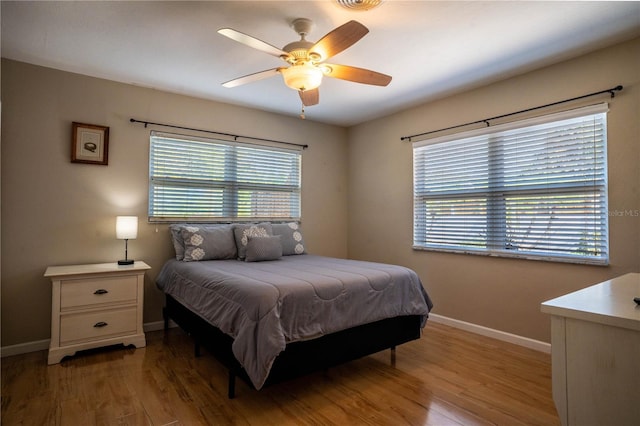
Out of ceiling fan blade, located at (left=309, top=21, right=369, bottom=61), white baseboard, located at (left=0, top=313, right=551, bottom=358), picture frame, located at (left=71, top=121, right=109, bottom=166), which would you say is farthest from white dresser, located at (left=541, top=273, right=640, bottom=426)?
picture frame, located at (left=71, top=121, right=109, bottom=166)

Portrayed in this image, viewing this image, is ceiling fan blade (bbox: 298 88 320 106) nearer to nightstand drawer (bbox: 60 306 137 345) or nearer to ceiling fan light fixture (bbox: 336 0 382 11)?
ceiling fan light fixture (bbox: 336 0 382 11)

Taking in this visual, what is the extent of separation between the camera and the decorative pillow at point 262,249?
331 centimetres

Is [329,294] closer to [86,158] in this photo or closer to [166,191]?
[166,191]

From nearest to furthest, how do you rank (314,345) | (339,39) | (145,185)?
(339,39) → (314,345) → (145,185)

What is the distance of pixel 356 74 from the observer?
2.40 metres

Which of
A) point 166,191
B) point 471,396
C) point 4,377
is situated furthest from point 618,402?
point 166,191

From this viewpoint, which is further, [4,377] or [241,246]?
[241,246]

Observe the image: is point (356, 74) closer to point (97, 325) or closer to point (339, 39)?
point (339, 39)

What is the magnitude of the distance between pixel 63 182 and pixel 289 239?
7.11 ft

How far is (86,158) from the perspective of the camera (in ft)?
10.5

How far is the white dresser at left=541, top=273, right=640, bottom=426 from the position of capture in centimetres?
100

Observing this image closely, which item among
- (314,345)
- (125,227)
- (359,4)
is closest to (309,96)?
(359,4)

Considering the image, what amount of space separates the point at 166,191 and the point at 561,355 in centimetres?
353

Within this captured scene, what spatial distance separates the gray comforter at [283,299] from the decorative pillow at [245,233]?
0.37 meters
